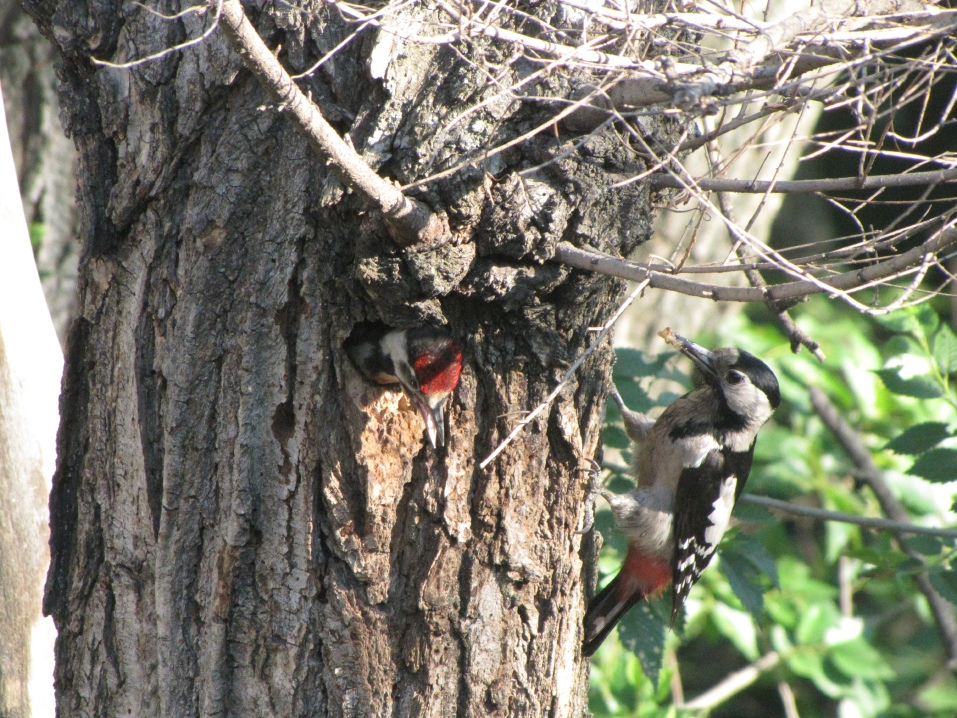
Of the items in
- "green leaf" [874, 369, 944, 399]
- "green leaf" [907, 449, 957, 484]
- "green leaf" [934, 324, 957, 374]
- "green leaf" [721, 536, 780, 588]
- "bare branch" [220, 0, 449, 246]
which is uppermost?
"green leaf" [934, 324, 957, 374]

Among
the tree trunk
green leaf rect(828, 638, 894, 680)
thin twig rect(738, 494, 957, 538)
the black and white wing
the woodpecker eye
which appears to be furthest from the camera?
green leaf rect(828, 638, 894, 680)

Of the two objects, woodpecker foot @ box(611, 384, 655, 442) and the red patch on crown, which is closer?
the red patch on crown

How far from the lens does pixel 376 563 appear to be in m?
2.13

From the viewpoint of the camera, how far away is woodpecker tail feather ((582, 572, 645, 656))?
9.53ft

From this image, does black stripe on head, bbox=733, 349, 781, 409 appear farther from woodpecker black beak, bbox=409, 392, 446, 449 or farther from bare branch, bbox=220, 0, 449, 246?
bare branch, bbox=220, 0, 449, 246

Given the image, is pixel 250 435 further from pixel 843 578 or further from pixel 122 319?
pixel 843 578

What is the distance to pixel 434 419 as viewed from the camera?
2160 mm

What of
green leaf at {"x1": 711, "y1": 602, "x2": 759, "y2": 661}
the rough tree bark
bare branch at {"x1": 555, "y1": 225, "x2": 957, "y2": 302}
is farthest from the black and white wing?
bare branch at {"x1": 555, "y1": 225, "x2": 957, "y2": 302}

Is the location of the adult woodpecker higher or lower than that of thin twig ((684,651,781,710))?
higher

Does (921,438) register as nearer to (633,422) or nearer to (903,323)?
(903,323)

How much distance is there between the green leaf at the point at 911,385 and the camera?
2963 millimetres

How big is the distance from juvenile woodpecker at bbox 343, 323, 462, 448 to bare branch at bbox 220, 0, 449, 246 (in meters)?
0.35

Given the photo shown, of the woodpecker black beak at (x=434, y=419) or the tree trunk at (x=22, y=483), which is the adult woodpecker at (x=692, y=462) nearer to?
the woodpecker black beak at (x=434, y=419)

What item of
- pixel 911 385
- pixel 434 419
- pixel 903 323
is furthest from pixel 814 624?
pixel 434 419
